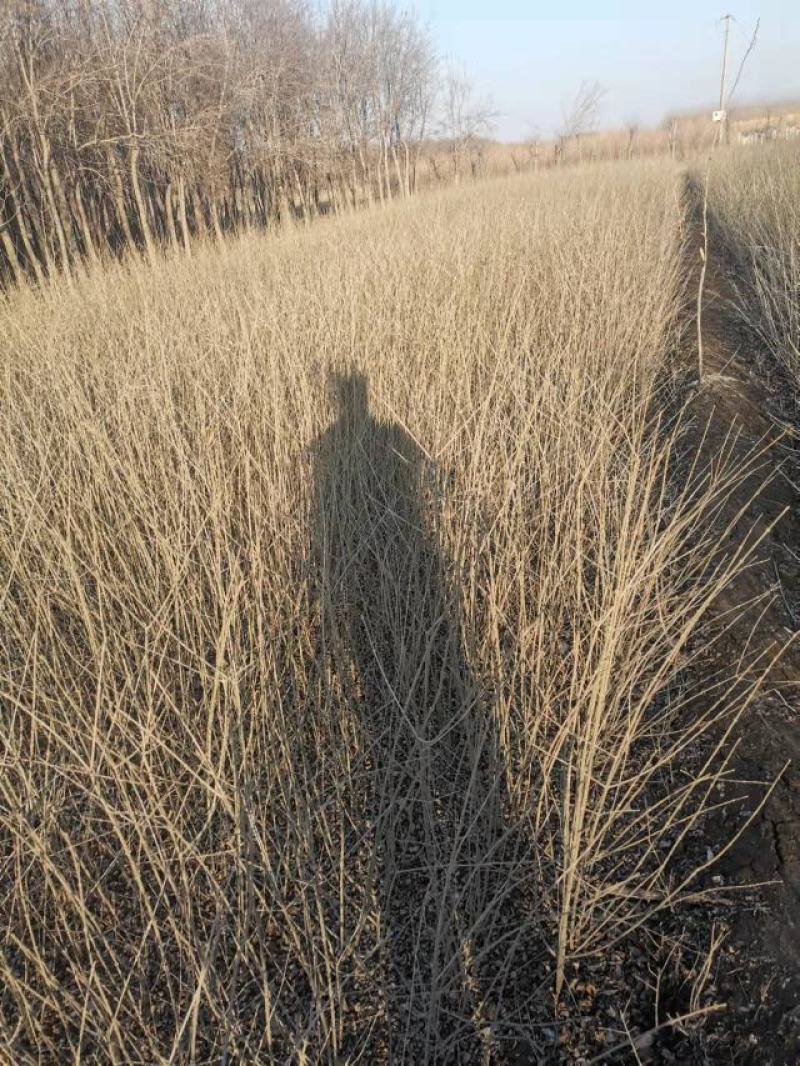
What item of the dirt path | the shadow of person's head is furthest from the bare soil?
the shadow of person's head

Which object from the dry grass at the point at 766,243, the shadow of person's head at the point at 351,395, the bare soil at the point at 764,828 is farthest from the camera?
the dry grass at the point at 766,243

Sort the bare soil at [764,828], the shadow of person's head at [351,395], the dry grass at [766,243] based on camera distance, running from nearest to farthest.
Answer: the bare soil at [764,828], the shadow of person's head at [351,395], the dry grass at [766,243]

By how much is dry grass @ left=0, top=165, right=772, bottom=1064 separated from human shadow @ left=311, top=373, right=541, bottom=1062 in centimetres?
1

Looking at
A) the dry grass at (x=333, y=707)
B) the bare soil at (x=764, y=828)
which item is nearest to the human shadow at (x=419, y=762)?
the dry grass at (x=333, y=707)

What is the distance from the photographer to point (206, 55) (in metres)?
8.44

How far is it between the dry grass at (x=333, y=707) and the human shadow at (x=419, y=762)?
0.01 metres

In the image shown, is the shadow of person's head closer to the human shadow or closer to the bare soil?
the human shadow

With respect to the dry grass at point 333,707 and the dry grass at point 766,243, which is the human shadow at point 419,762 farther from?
the dry grass at point 766,243

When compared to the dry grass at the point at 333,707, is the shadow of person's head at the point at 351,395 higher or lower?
higher

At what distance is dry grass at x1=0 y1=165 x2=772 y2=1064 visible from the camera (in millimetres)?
1148

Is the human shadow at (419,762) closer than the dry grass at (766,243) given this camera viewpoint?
Yes

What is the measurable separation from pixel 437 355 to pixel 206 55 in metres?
8.31

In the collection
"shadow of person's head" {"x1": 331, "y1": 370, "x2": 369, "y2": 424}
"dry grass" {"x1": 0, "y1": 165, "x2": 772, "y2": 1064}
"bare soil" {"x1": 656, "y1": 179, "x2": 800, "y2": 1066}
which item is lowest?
"bare soil" {"x1": 656, "y1": 179, "x2": 800, "y2": 1066}

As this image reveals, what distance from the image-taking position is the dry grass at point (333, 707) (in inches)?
45.2
